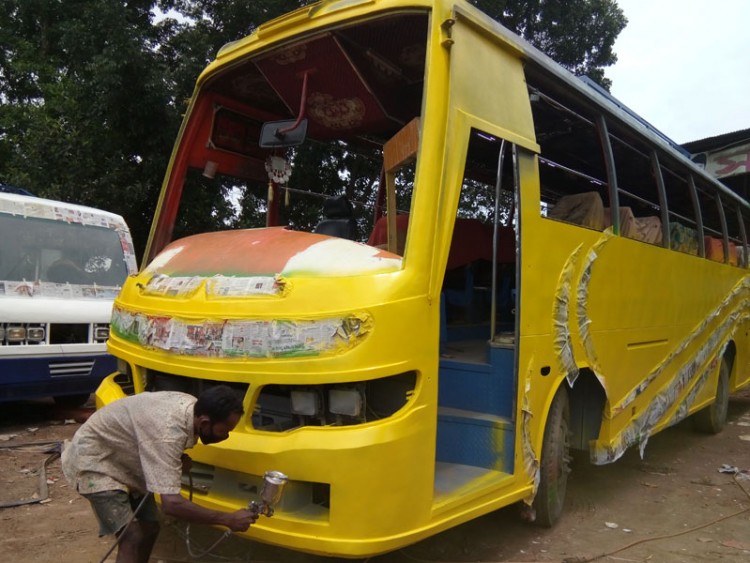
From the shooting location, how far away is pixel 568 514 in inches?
185

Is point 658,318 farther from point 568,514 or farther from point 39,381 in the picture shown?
point 39,381

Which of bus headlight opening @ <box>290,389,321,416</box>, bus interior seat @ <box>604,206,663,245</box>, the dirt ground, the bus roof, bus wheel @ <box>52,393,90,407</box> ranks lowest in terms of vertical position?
the dirt ground

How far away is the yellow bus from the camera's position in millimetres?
2811

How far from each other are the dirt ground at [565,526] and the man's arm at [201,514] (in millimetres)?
677

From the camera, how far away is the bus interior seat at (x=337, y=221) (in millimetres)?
4113

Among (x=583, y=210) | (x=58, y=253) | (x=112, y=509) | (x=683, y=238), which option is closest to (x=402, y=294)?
(x=112, y=509)

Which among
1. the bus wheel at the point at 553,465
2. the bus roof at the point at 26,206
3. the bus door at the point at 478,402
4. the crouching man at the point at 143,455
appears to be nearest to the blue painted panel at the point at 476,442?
the bus door at the point at 478,402

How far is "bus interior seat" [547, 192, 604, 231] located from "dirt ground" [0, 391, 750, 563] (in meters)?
2.21

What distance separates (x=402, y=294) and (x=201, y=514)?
4.15 feet

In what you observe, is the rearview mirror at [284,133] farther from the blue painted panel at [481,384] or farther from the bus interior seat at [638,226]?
the bus interior seat at [638,226]

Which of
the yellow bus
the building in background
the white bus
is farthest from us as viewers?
the building in background

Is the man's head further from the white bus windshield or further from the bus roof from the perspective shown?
the bus roof

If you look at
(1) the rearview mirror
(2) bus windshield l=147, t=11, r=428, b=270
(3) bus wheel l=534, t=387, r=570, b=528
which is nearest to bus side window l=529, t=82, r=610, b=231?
(2) bus windshield l=147, t=11, r=428, b=270

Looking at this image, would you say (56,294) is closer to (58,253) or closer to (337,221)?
(58,253)
